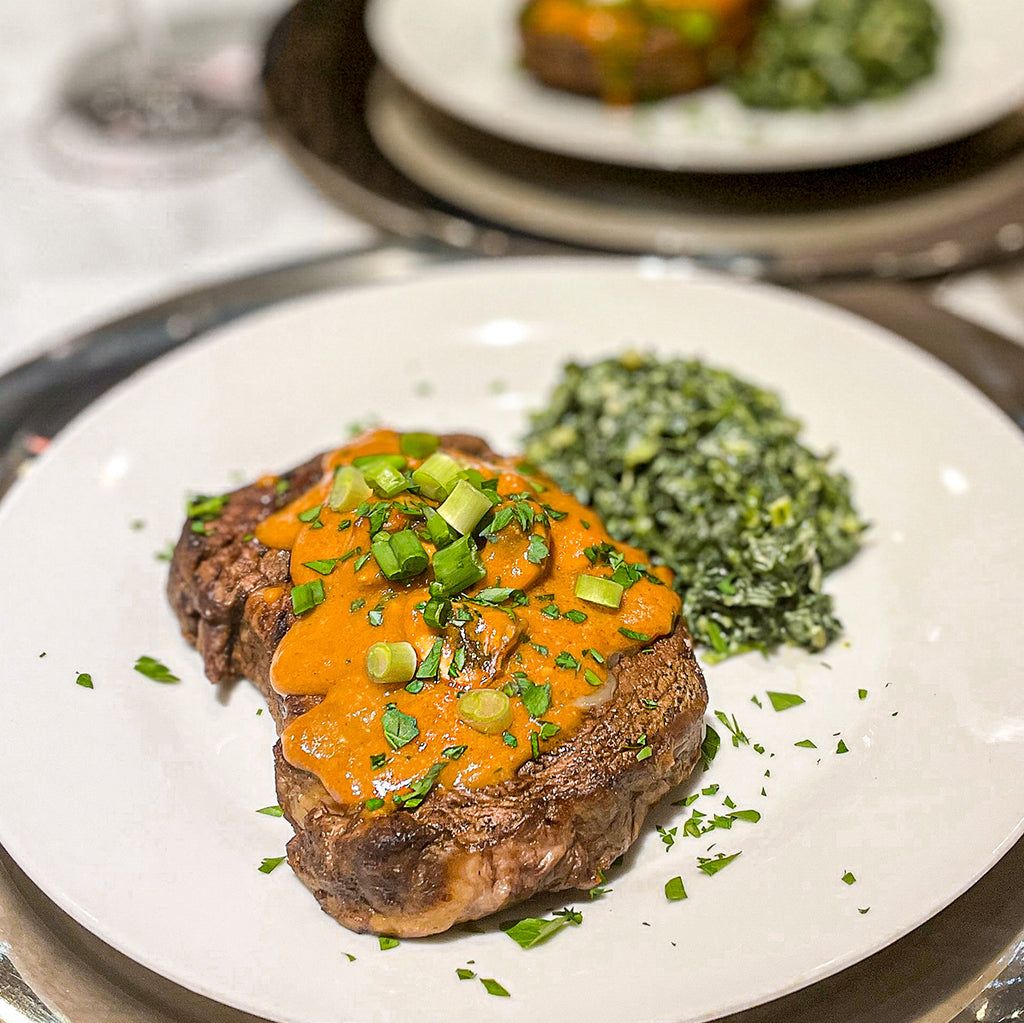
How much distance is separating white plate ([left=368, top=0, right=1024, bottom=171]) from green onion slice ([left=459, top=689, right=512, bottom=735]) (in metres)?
3.67

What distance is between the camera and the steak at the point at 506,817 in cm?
288

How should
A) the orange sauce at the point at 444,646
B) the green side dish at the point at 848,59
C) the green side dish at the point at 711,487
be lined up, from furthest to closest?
the green side dish at the point at 848,59 → the green side dish at the point at 711,487 → the orange sauce at the point at 444,646

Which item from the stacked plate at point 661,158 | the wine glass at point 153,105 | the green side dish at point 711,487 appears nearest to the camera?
the green side dish at point 711,487

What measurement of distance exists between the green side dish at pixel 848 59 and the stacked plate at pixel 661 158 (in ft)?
0.30

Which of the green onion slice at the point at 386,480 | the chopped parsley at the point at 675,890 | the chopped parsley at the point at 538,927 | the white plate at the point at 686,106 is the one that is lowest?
the chopped parsley at the point at 538,927

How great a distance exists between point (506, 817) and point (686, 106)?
504cm

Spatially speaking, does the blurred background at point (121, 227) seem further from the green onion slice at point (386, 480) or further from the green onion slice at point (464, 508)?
the green onion slice at point (464, 508)

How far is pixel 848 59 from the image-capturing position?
648 cm

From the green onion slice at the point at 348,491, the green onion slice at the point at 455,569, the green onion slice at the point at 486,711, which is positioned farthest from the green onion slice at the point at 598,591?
the green onion slice at the point at 348,491

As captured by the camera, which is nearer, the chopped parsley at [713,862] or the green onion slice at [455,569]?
the chopped parsley at [713,862]

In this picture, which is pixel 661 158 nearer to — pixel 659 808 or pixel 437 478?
pixel 437 478

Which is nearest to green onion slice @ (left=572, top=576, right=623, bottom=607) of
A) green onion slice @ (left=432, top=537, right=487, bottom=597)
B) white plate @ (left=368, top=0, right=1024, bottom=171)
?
green onion slice @ (left=432, top=537, right=487, bottom=597)

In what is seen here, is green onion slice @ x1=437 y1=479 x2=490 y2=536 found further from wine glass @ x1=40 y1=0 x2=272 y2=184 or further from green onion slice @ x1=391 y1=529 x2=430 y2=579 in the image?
wine glass @ x1=40 y1=0 x2=272 y2=184

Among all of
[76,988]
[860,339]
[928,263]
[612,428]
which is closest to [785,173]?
[928,263]
